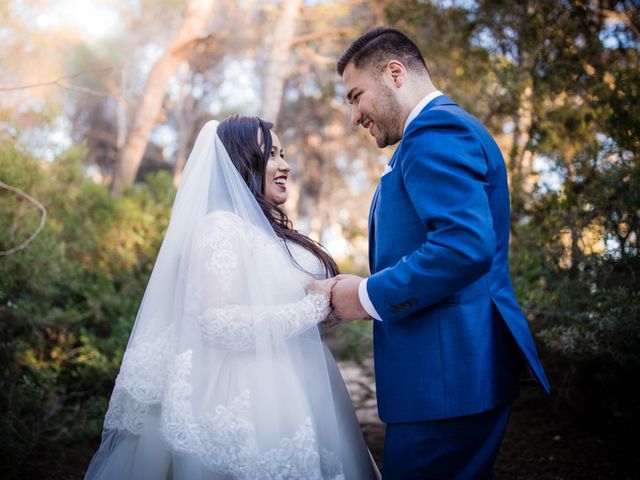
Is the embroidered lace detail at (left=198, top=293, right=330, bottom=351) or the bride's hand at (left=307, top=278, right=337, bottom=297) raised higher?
the bride's hand at (left=307, top=278, right=337, bottom=297)

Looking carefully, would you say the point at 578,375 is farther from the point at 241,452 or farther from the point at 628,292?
the point at 241,452

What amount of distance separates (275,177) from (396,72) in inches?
33.3

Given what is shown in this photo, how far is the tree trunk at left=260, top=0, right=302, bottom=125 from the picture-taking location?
25.5 feet

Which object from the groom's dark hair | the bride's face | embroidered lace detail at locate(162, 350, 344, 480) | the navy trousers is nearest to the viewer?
the navy trousers

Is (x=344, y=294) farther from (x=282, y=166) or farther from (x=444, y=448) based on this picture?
(x=282, y=166)

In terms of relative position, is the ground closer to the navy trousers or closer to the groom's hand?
the navy trousers

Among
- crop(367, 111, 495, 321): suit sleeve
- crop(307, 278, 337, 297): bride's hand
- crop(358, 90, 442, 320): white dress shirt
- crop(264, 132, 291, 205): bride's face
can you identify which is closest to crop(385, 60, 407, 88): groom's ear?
crop(358, 90, 442, 320): white dress shirt

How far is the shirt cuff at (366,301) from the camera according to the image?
187 centimetres

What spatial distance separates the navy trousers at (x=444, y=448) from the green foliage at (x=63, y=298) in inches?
102

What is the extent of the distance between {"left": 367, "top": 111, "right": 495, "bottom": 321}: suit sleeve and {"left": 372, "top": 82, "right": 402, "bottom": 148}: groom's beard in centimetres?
30

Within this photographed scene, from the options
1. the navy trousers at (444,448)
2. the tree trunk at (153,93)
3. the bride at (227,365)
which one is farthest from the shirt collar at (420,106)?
the tree trunk at (153,93)

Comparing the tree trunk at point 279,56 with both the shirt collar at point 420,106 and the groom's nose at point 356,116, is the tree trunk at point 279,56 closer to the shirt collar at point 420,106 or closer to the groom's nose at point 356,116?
the groom's nose at point 356,116

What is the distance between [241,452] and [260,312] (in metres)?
0.53

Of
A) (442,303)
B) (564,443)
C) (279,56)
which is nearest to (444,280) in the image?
(442,303)
